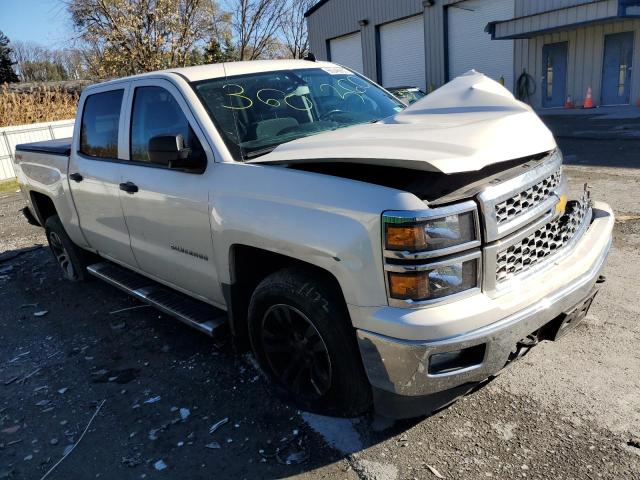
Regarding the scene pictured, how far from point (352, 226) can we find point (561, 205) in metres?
1.30

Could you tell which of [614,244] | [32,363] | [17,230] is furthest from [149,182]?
[17,230]

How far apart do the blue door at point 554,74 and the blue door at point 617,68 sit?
1.56 metres

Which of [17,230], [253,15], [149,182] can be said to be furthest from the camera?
[253,15]

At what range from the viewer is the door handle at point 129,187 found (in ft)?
12.7

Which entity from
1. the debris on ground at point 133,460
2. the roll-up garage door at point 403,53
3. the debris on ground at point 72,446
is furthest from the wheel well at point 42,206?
the roll-up garage door at point 403,53

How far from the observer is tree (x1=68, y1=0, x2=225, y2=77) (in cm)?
1800

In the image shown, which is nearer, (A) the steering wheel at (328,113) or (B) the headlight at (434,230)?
(B) the headlight at (434,230)

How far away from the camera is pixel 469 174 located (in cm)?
254

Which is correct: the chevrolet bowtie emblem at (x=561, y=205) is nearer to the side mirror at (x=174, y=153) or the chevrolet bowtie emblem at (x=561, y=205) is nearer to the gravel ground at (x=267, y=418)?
the gravel ground at (x=267, y=418)

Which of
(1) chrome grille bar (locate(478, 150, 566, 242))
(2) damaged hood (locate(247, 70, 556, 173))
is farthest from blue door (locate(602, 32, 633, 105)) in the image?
(1) chrome grille bar (locate(478, 150, 566, 242))

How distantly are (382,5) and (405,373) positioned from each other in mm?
25961

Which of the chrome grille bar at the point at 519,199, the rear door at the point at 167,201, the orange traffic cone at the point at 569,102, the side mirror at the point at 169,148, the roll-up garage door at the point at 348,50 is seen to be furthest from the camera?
the roll-up garage door at the point at 348,50

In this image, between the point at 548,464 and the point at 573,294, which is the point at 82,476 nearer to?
the point at 548,464

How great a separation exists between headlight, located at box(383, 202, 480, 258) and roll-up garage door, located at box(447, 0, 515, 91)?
828 inches
